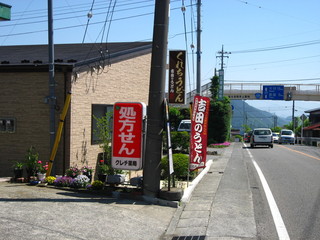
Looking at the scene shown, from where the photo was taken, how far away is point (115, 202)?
8.55 metres

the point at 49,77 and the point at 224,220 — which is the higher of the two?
the point at 49,77

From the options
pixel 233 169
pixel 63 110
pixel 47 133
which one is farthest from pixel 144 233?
pixel 233 169

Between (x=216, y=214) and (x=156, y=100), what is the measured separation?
287 cm

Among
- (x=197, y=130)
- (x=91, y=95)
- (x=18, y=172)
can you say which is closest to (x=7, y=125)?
(x=18, y=172)

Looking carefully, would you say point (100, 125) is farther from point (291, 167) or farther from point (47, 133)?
point (291, 167)

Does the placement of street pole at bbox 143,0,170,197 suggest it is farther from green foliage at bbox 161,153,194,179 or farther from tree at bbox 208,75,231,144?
tree at bbox 208,75,231,144

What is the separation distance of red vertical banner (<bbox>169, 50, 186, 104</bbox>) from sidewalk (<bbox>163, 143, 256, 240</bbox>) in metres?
2.76

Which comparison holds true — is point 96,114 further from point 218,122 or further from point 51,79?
point 218,122

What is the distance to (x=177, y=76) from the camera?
12.1 meters

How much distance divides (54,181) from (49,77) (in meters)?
3.01

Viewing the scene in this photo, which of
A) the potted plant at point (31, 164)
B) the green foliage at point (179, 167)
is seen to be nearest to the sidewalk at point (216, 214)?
the green foliage at point (179, 167)

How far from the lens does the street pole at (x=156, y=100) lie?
8.76 meters

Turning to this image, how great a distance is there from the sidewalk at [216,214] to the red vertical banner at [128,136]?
170cm

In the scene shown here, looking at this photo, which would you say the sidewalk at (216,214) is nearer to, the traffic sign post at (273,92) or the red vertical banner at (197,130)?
the red vertical banner at (197,130)
